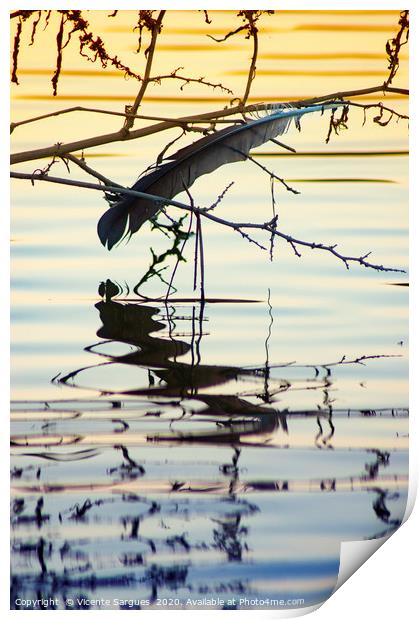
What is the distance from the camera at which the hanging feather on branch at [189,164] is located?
1667mm

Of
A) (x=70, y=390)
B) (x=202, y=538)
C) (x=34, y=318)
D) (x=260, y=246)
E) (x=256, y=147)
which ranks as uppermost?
(x=256, y=147)

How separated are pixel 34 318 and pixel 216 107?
403 mm

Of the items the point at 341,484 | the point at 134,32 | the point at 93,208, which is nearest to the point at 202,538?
the point at 341,484

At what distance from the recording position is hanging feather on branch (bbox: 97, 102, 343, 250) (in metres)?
1.67

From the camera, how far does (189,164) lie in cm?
168

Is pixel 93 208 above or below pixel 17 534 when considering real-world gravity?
above

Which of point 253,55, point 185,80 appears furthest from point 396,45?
point 185,80

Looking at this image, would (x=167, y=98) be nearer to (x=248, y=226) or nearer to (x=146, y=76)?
(x=146, y=76)

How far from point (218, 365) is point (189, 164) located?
29 cm

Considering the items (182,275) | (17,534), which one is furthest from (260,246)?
(17,534)

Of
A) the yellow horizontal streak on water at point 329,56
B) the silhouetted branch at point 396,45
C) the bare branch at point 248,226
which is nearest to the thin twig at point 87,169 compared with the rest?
the bare branch at point 248,226

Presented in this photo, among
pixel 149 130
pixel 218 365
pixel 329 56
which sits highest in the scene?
pixel 329 56

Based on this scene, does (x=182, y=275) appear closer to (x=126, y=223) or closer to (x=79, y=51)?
(x=126, y=223)

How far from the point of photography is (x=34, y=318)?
1.66 m
